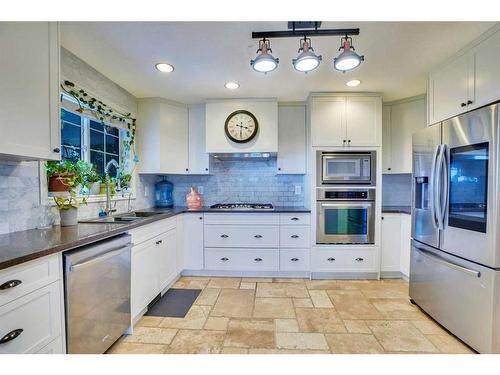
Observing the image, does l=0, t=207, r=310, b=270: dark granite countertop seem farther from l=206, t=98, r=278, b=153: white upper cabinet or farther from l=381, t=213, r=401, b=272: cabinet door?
l=381, t=213, r=401, b=272: cabinet door

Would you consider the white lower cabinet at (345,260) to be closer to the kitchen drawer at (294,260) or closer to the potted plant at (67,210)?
the kitchen drawer at (294,260)

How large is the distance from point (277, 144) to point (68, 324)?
275 centimetres

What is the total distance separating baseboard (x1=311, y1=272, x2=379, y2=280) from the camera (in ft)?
10.2

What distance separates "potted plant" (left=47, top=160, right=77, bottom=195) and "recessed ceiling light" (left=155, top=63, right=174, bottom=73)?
1.20 m

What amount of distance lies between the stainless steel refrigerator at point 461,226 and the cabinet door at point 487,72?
Result: 0.22 metres

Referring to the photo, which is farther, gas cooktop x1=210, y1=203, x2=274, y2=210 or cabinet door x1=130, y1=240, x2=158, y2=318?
gas cooktop x1=210, y1=203, x2=274, y2=210

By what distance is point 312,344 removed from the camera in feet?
6.08

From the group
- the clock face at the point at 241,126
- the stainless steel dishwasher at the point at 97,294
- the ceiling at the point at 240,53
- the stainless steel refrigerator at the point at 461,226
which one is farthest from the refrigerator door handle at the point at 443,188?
the stainless steel dishwasher at the point at 97,294

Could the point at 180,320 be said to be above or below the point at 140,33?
below

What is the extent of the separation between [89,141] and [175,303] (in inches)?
75.1

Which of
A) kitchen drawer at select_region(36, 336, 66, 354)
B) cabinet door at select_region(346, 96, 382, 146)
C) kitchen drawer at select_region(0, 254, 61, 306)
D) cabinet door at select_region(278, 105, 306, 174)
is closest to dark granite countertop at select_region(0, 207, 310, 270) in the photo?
kitchen drawer at select_region(0, 254, 61, 306)
